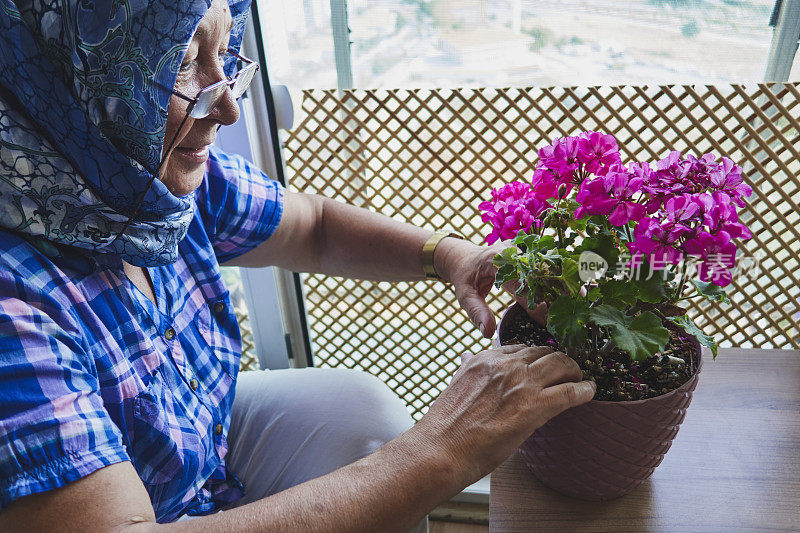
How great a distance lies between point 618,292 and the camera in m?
0.74

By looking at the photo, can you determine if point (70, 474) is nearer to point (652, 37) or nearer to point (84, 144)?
point (84, 144)

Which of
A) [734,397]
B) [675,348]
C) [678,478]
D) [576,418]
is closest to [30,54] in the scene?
[576,418]

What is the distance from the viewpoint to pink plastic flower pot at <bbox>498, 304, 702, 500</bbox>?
770mm

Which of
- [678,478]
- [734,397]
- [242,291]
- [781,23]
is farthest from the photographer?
[242,291]

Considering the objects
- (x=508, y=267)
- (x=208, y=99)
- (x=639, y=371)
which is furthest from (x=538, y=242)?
(x=208, y=99)

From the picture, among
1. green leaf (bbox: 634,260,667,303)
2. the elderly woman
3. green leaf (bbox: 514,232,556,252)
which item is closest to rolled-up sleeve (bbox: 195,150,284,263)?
the elderly woman

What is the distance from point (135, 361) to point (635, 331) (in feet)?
2.31

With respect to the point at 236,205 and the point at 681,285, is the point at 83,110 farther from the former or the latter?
the point at 681,285

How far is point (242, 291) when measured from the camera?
1.84 metres

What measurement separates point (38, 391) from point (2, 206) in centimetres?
24

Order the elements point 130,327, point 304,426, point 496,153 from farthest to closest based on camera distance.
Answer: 1. point 496,153
2. point 304,426
3. point 130,327

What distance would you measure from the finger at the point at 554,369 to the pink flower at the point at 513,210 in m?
0.18

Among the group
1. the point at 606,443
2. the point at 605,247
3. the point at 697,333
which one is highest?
the point at 605,247

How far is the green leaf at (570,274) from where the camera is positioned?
0.74 m
